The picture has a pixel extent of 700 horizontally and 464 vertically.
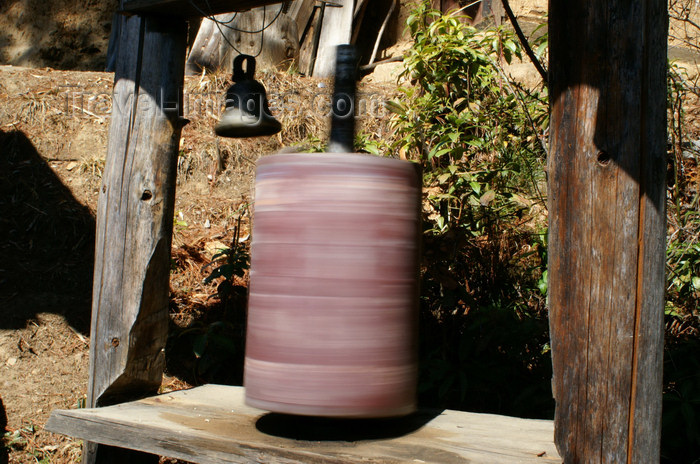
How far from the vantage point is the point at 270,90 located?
5789mm

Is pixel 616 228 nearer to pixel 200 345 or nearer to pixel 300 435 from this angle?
pixel 300 435

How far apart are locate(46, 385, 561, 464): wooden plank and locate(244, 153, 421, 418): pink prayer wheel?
129 millimetres

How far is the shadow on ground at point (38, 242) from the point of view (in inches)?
158

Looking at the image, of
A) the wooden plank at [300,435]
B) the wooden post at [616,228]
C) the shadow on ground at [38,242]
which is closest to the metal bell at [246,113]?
the wooden plank at [300,435]

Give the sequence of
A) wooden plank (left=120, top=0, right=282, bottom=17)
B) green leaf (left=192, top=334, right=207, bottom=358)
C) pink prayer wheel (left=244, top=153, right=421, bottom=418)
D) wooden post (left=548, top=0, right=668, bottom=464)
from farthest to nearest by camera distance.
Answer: green leaf (left=192, top=334, right=207, bottom=358), wooden plank (left=120, top=0, right=282, bottom=17), pink prayer wheel (left=244, top=153, right=421, bottom=418), wooden post (left=548, top=0, right=668, bottom=464)

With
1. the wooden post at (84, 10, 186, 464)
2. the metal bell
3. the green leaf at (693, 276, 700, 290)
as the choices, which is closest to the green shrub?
the green leaf at (693, 276, 700, 290)

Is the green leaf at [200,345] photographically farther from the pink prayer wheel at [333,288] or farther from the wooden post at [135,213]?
the pink prayer wheel at [333,288]

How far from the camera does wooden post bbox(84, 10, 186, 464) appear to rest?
2588 mm

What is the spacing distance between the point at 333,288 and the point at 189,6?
1.40 m

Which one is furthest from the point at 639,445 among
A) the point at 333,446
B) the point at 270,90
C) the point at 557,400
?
the point at 270,90

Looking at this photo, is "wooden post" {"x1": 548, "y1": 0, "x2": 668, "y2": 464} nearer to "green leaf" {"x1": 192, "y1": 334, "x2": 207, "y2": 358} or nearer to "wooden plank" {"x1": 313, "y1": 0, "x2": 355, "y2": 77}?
"green leaf" {"x1": 192, "y1": 334, "x2": 207, "y2": 358}

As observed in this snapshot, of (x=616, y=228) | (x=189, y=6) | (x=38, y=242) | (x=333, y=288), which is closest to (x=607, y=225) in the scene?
(x=616, y=228)

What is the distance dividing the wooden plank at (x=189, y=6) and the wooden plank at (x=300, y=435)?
5.10ft

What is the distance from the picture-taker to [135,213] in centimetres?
260
